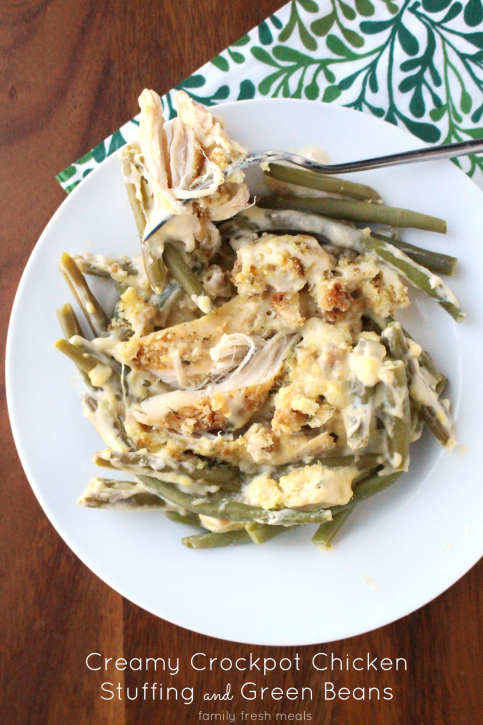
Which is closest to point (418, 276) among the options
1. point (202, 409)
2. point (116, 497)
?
point (202, 409)

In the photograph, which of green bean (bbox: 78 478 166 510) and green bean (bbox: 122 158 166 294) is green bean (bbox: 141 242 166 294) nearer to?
green bean (bbox: 122 158 166 294)

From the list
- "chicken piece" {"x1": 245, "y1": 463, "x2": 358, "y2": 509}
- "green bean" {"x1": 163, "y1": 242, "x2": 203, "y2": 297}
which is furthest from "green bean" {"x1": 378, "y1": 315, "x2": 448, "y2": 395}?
"green bean" {"x1": 163, "y1": 242, "x2": 203, "y2": 297}

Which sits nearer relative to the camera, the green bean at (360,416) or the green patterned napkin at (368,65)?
the green bean at (360,416)

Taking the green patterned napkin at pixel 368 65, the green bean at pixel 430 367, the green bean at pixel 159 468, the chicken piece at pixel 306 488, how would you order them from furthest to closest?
the green patterned napkin at pixel 368 65, the green bean at pixel 430 367, the green bean at pixel 159 468, the chicken piece at pixel 306 488

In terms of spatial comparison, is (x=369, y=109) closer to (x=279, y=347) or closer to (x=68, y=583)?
(x=279, y=347)

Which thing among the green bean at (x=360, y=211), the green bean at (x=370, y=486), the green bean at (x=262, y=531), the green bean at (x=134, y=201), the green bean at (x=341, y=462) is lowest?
the green bean at (x=370, y=486)

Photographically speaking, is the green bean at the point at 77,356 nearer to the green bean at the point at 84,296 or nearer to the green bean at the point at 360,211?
the green bean at the point at 84,296

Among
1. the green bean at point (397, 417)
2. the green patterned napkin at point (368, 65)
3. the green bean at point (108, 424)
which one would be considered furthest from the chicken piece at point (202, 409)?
the green patterned napkin at point (368, 65)
